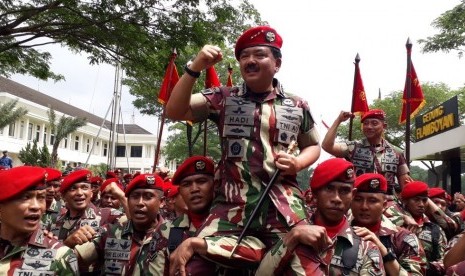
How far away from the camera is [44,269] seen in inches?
126

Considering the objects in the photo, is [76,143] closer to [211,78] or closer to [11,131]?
[11,131]

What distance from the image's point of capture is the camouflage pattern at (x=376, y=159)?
19.0 ft

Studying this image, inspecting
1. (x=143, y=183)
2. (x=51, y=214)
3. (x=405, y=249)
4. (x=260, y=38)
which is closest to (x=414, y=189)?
(x=405, y=249)

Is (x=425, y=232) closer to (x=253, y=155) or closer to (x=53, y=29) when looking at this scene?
(x=253, y=155)

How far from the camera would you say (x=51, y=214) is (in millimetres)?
6711

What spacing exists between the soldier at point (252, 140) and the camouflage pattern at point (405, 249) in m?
1.53

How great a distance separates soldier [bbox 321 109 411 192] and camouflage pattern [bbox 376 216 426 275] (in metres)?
1.39

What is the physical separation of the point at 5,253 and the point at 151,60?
26.4 ft

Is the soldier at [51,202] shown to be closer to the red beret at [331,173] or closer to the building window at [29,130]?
the red beret at [331,173]

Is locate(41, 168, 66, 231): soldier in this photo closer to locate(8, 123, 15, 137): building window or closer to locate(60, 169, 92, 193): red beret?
locate(60, 169, 92, 193): red beret

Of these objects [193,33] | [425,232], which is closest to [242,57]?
[425,232]

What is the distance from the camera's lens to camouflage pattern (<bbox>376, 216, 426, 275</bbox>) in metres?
4.18

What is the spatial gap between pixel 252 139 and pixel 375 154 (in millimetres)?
3132

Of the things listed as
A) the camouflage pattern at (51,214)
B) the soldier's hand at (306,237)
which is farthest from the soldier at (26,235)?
the camouflage pattern at (51,214)
